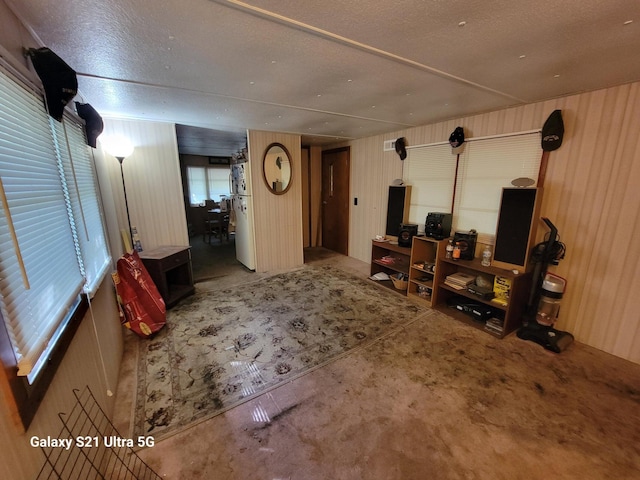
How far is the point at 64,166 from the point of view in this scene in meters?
1.56

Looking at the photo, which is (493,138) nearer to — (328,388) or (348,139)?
(348,139)

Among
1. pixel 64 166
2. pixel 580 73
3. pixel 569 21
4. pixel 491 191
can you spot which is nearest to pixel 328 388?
pixel 64 166

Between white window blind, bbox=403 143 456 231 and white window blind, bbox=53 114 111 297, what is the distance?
141 inches

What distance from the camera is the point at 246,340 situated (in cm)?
241

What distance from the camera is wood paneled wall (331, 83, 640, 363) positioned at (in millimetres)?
2055

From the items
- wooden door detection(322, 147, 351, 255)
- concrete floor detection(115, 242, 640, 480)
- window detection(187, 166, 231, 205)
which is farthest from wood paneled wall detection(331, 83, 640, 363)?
window detection(187, 166, 231, 205)

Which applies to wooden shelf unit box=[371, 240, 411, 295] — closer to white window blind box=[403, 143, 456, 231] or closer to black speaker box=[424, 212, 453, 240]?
black speaker box=[424, 212, 453, 240]

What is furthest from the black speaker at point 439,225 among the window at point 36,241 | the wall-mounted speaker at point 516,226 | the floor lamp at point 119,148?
the floor lamp at point 119,148

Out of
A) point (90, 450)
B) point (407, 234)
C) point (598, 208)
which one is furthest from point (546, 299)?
point (90, 450)

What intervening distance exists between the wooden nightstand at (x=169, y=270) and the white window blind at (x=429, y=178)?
3.24m

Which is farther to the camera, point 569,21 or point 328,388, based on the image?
point 328,388

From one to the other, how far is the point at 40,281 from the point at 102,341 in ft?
2.98

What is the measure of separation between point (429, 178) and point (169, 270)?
3.62 m

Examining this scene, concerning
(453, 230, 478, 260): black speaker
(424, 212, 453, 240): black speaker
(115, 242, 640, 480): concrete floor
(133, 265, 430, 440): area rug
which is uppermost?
(424, 212, 453, 240): black speaker
